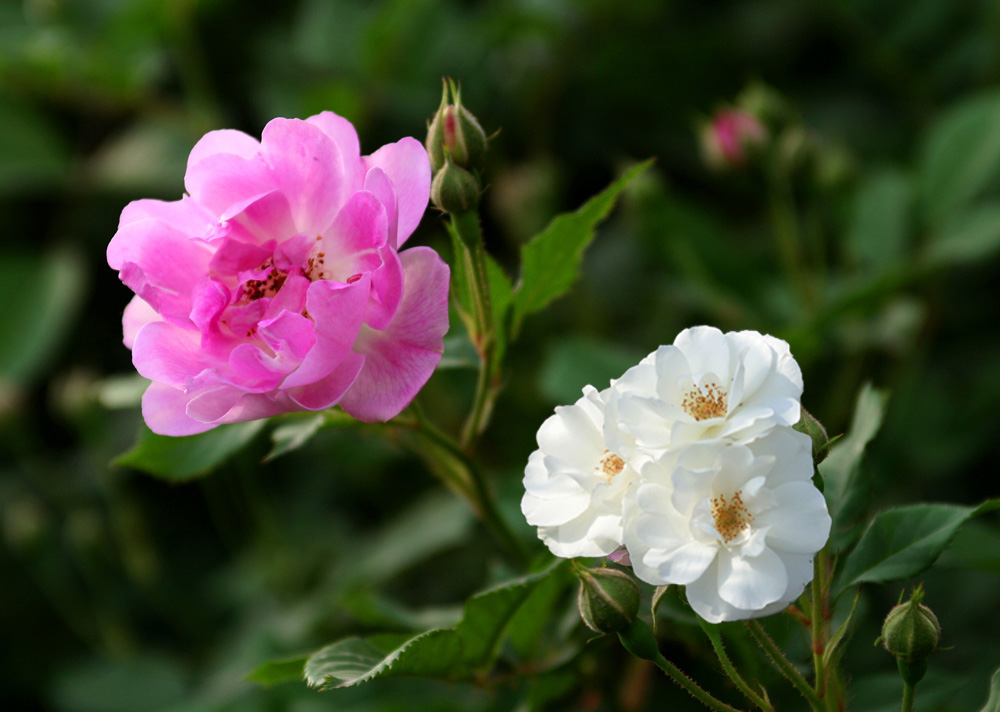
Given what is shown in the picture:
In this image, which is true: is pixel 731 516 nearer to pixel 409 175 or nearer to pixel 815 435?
pixel 815 435

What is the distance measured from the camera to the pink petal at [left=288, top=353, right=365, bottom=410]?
51 centimetres

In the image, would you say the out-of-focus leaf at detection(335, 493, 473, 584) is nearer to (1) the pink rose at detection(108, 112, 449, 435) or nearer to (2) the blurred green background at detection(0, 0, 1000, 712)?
(2) the blurred green background at detection(0, 0, 1000, 712)

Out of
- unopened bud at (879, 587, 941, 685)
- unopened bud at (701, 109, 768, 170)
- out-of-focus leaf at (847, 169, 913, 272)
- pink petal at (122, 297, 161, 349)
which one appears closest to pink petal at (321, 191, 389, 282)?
pink petal at (122, 297, 161, 349)

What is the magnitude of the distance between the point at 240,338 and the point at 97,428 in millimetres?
965

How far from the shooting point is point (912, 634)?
0.46m

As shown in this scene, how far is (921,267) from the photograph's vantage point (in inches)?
43.9

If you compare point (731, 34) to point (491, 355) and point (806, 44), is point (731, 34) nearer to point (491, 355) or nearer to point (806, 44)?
point (806, 44)

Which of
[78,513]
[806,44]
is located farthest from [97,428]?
[806,44]

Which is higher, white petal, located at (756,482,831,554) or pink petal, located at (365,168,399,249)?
pink petal, located at (365,168,399,249)

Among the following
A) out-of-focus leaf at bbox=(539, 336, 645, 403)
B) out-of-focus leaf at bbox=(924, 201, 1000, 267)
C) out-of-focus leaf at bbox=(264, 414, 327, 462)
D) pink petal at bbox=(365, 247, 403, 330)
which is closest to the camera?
pink petal at bbox=(365, 247, 403, 330)

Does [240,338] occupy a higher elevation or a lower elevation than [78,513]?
higher

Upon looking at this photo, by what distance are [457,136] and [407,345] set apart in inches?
5.6

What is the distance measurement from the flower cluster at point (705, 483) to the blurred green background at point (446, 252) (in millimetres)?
485

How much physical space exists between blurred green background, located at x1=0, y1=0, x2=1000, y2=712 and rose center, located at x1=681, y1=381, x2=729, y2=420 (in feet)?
1.61
